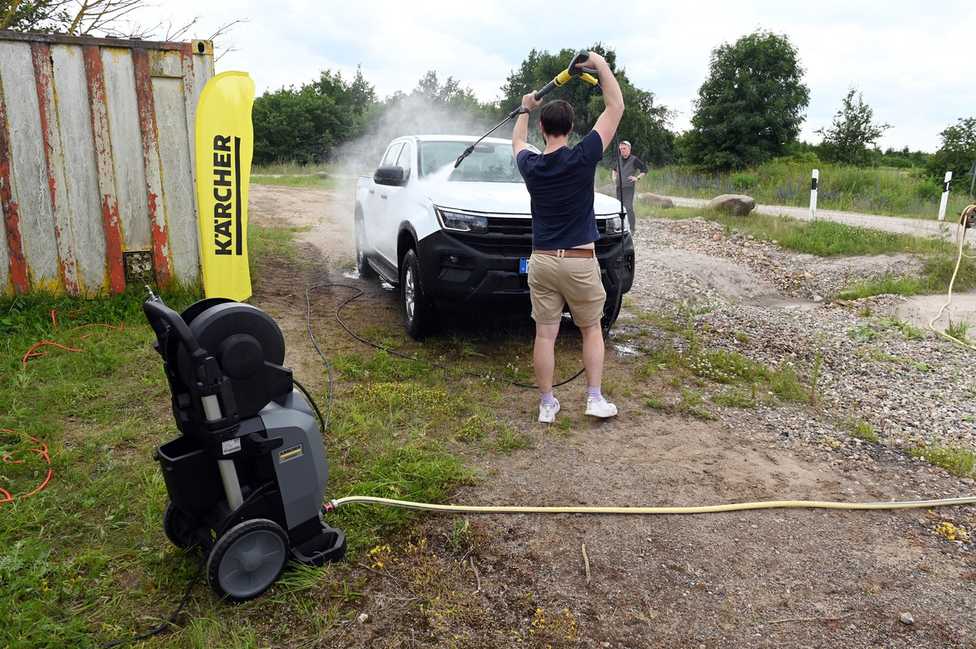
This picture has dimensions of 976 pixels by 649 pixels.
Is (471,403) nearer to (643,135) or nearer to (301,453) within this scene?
(301,453)

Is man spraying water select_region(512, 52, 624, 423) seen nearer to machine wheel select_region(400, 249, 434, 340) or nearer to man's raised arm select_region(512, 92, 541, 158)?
man's raised arm select_region(512, 92, 541, 158)

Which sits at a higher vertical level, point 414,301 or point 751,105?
point 751,105

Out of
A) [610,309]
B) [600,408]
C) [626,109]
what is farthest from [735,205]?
[626,109]

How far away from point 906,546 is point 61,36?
24.4 ft

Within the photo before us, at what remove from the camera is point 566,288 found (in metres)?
4.22

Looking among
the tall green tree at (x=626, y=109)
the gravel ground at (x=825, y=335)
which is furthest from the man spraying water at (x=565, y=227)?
the tall green tree at (x=626, y=109)

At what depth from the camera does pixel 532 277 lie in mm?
4340

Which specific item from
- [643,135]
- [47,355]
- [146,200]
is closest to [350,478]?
A: [47,355]

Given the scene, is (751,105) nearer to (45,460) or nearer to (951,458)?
(951,458)

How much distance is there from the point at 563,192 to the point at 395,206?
2656 mm

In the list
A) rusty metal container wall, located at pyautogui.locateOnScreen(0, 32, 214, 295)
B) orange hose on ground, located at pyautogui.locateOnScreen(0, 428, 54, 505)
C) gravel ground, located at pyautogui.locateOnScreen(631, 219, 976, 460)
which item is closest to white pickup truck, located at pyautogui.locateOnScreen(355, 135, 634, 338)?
gravel ground, located at pyautogui.locateOnScreen(631, 219, 976, 460)

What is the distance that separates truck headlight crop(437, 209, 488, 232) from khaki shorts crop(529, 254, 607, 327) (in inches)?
38.7

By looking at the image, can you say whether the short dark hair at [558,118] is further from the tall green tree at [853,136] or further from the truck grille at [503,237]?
the tall green tree at [853,136]

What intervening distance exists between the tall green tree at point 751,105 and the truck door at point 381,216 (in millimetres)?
37774
